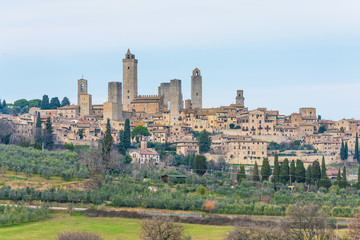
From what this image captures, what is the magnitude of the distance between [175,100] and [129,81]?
1057 cm

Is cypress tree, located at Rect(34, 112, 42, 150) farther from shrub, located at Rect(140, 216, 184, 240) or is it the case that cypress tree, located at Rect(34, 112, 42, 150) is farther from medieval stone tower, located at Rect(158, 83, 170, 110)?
shrub, located at Rect(140, 216, 184, 240)

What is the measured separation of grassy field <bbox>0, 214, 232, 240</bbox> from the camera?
141ft

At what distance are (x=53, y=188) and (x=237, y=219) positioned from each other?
14078mm

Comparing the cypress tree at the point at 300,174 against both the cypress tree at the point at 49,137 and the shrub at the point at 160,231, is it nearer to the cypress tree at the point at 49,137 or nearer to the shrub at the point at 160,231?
the shrub at the point at 160,231

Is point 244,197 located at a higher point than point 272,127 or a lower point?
lower

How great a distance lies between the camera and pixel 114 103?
91.1 meters

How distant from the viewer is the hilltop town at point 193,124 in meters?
77.6

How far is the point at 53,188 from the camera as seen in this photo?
53.8 meters

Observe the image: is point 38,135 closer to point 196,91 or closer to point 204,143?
point 204,143

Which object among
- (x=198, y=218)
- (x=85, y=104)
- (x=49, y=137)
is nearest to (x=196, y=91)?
(x=85, y=104)

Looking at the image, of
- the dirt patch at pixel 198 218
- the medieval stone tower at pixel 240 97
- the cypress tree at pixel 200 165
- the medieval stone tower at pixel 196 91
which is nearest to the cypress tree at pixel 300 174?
the cypress tree at pixel 200 165

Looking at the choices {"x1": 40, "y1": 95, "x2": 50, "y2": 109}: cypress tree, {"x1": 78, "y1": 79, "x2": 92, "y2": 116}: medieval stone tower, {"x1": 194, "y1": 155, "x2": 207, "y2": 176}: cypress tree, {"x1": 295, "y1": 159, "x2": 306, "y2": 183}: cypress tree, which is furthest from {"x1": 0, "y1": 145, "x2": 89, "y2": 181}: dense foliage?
{"x1": 40, "y1": 95, "x2": 50, "y2": 109}: cypress tree

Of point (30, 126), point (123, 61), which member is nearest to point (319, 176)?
point (30, 126)

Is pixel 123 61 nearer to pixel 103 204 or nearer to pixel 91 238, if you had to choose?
pixel 103 204
